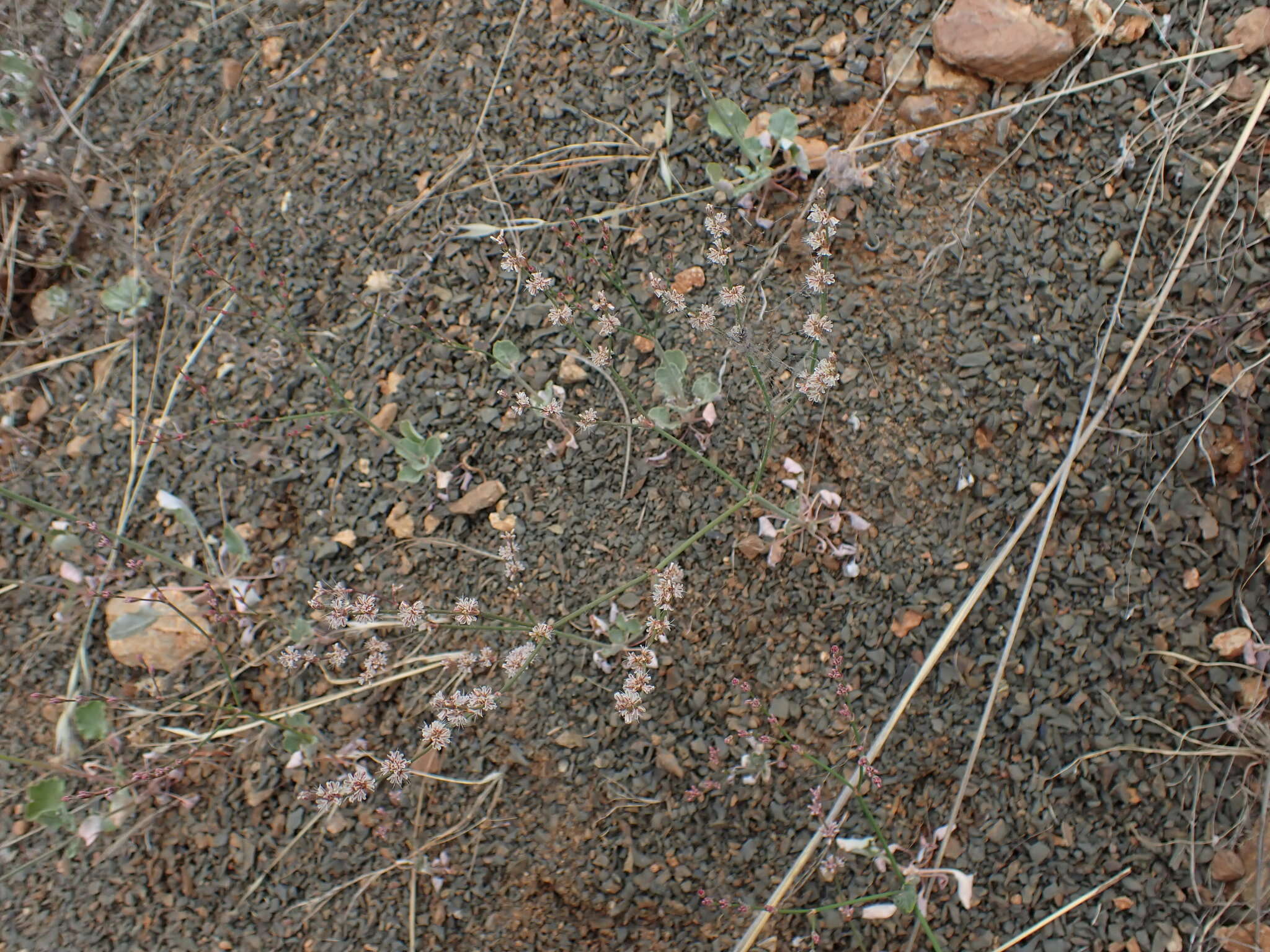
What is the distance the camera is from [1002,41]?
2.09 meters

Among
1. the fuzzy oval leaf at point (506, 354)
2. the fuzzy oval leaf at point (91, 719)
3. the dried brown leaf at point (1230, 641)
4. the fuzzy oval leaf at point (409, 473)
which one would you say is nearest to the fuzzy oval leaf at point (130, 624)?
the fuzzy oval leaf at point (91, 719)

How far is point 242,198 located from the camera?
2.50 meters

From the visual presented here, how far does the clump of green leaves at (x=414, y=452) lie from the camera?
2.16m

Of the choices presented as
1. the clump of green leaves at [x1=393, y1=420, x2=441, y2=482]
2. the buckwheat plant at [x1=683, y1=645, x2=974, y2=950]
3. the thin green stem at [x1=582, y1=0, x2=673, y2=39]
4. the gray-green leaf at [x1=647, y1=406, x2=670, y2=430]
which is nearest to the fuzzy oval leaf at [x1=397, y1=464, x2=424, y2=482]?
the clump of green leaves at [x1=393, y1=420, x2=441, y2=482]

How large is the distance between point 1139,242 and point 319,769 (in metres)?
2.25

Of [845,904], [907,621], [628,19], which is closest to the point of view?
[845,904]

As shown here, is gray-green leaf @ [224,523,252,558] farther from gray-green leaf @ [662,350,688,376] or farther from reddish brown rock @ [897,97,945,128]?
reddish brown rock @ [897,97,945,128]

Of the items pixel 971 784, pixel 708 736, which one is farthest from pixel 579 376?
pixel 971 784

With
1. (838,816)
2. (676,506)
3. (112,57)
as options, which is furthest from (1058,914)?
(112,57)

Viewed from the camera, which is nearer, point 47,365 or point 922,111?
point 922,111

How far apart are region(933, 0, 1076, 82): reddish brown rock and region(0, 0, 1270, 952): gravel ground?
0.07 m

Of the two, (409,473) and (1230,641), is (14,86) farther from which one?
(1230,641)

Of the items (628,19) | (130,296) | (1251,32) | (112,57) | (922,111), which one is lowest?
(130,296)

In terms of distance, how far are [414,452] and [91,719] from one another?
0.99 meters
